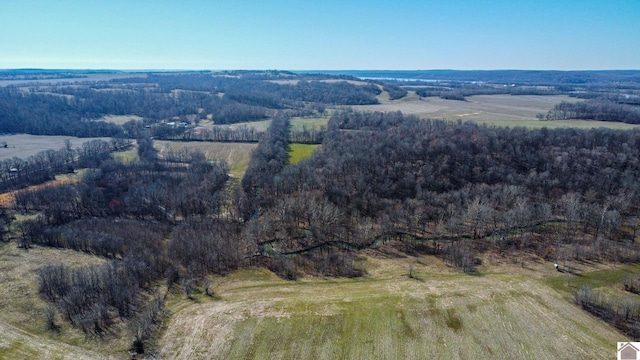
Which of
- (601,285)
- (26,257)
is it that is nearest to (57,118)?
(26,257)

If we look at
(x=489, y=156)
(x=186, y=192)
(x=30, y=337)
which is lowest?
(x=30, y=337)

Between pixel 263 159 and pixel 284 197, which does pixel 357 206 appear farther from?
pixel 263 159

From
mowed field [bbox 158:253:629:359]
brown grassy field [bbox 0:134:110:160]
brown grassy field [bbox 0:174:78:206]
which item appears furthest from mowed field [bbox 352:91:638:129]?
brown grassy field [bbox 0:134:110:160]

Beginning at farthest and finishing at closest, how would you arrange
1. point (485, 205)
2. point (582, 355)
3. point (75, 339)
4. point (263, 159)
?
1. point (263, 159)
2. point (485, 205)
3. point (75, 339)
4. point (582, 355)

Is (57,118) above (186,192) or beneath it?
above

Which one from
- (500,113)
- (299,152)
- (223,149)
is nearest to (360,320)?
(299,152)

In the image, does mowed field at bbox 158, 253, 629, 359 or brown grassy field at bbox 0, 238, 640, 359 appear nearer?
mowed field at bbox 158, 253, 629, 359

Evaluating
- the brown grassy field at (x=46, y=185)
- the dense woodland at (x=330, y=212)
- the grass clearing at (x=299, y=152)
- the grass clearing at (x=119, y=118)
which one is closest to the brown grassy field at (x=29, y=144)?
the dense woodland at (x=330, y=212)

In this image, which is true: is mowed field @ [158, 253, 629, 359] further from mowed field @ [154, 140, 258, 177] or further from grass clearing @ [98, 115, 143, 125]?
grass clearing @ [98, 115, 143, 125]
